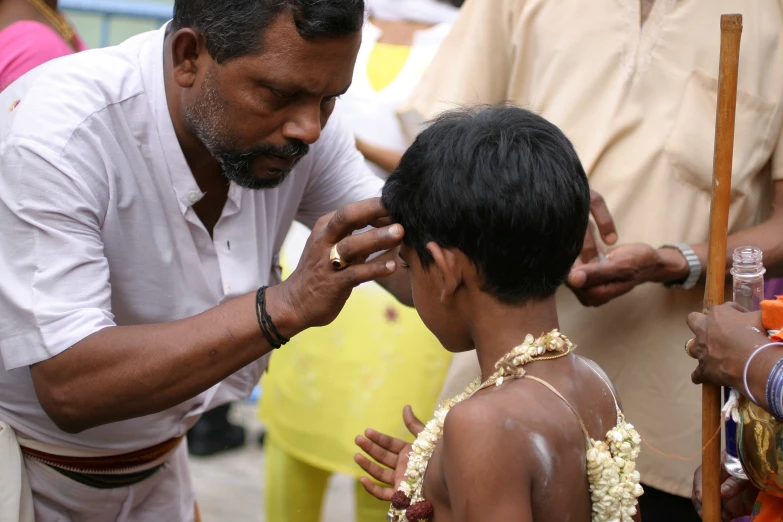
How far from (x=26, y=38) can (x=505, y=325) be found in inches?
73.2

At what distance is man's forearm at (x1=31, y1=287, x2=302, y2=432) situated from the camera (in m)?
2.19

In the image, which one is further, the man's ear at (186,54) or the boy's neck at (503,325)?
the man's ear at (186,54)

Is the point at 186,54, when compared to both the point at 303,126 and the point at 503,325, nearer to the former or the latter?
the point at 303,126

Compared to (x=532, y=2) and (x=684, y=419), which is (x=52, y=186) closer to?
(x=532, y=2)

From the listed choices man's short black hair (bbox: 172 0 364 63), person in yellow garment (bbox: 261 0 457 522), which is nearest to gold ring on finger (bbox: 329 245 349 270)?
man's short black hair (bbox: 172 0 364 63)

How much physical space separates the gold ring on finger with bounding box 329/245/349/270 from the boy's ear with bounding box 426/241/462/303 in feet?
0.68

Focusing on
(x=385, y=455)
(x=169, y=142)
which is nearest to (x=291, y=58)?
(x=169, y=142)

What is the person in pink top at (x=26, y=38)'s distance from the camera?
2947 mm

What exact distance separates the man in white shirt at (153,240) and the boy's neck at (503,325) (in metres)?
0.25

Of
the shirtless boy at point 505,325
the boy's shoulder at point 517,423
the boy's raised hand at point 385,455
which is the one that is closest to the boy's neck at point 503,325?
the shirtless boy at point 505,325

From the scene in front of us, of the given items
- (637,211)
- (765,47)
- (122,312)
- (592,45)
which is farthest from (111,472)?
(765,47)

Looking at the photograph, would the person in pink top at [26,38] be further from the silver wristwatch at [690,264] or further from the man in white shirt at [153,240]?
the silver wristwatch at [690,264]

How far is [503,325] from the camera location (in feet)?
6.76

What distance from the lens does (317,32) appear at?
2309 mm
